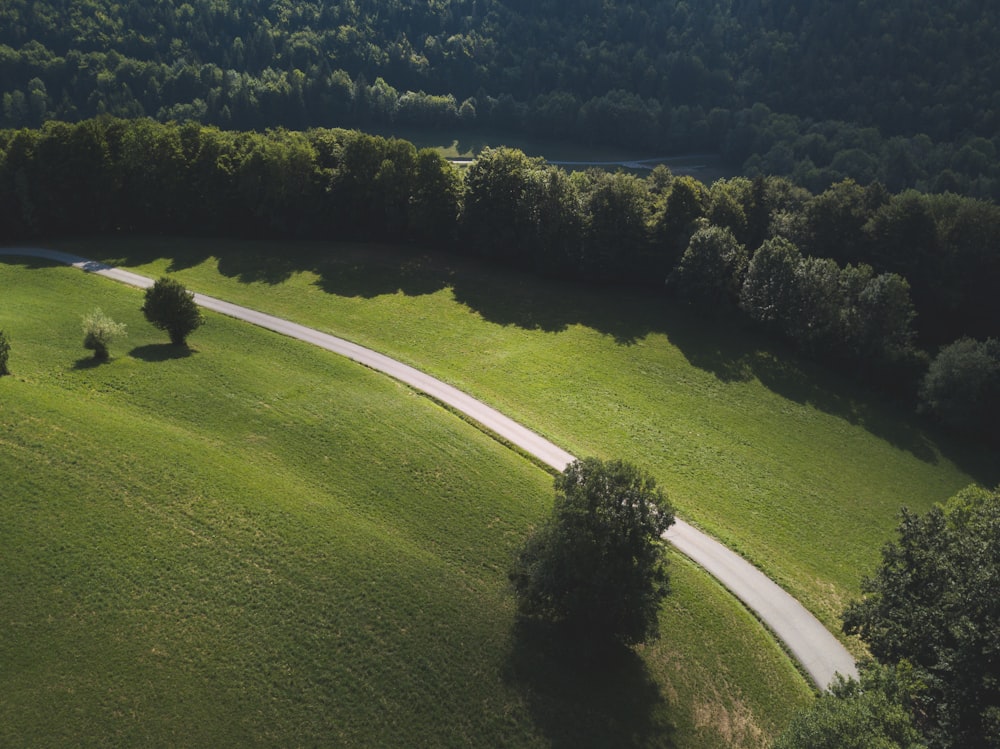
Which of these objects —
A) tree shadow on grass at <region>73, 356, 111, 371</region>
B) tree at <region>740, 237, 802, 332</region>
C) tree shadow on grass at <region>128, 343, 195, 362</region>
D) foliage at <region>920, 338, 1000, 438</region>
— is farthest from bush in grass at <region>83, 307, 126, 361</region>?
foliage at <region>920, 338, 1000, 438</region>

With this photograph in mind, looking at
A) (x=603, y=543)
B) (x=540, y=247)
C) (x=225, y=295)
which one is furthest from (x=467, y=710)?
(x=540, y=247)

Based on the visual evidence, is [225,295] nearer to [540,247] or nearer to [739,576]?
[540,247]

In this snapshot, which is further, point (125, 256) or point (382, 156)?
point (382, 156)

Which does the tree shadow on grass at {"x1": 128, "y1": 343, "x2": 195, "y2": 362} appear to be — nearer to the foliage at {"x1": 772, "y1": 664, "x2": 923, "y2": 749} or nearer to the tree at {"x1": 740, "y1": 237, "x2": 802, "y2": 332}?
the foliage at {"x1": 772, "y1": 664, "x2": 923, "y2": 749}

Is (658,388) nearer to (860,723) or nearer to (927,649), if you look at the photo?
(927,649)

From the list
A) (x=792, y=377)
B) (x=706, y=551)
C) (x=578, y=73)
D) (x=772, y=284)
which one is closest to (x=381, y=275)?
(x=772, y=284)

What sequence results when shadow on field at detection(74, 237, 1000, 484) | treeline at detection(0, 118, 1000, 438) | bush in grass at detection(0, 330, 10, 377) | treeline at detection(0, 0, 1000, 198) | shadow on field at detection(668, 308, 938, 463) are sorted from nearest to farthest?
bush in grass at detection(0, 330, 10, 377) → shadow on field at detection(668, 308, 938, 463) → shadow on field at detection(74, 237, 1000, 484) → treeline at detection(0, 118, 1000, 438) → treeline at detection(0, 0, 1000, 198)

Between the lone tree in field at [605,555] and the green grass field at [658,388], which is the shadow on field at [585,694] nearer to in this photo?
the lone tree in field at [605,555]
